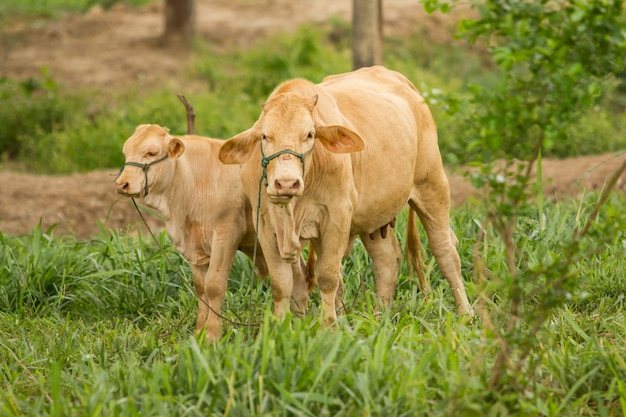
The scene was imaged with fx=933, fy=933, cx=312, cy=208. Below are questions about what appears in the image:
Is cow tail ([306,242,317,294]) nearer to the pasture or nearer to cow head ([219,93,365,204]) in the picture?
the pasture

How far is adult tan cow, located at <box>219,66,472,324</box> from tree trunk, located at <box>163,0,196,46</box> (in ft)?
29.5

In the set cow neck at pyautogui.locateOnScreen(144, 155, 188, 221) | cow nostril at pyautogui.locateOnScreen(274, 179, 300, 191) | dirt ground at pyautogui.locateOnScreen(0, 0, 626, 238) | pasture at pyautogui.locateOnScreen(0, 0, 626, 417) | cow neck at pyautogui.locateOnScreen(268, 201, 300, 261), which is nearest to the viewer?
pasture at pyautogui.locateOnScreen(0, 0, 626, 417)

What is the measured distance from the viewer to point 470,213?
7.17 meters

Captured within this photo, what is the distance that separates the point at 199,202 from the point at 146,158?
440mm

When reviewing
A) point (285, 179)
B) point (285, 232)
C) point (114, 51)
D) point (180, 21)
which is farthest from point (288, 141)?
point (114, 51)

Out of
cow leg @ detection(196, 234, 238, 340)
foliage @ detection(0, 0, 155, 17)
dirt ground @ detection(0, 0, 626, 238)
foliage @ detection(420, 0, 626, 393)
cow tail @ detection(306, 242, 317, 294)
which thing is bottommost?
foliage @ detection(0, 0, 155, 17)

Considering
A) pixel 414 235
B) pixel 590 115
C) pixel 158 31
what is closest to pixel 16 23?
pixel 158 31

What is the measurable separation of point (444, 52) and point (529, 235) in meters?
8.82

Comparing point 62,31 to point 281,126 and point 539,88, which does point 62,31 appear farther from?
point 539,88

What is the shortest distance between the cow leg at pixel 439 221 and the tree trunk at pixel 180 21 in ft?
31.2

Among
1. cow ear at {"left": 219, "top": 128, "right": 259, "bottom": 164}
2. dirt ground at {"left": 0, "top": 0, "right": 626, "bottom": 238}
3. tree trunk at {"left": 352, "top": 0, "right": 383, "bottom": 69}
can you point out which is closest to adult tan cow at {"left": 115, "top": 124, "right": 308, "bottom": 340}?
cow ear at {"left": 219, "top": 128, "right": 259, "bottom": 164}

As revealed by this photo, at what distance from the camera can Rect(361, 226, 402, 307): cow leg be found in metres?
6.08

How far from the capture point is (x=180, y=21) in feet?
48.5

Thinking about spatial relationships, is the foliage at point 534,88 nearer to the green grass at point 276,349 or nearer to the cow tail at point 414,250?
the green grass at point 276,349
